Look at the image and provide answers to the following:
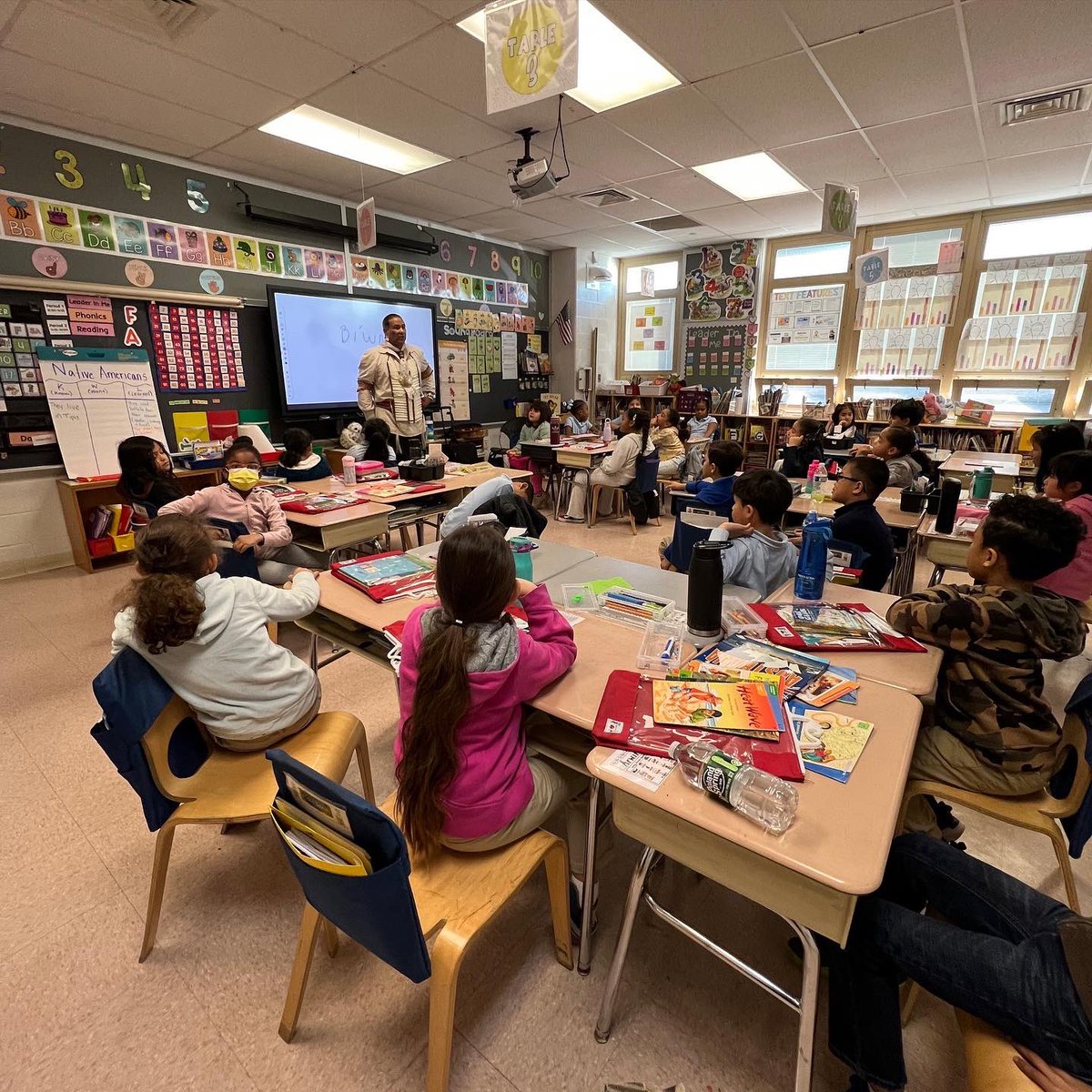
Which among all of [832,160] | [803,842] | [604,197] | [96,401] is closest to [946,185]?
[832,160]

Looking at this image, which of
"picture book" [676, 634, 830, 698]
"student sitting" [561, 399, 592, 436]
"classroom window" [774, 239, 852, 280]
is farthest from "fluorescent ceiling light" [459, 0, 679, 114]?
"classroom window" [774, 239, 852, 280]

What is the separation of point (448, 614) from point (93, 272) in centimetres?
479

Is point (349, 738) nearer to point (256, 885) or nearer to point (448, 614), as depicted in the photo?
point (256, 885)

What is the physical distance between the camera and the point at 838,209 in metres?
3.64

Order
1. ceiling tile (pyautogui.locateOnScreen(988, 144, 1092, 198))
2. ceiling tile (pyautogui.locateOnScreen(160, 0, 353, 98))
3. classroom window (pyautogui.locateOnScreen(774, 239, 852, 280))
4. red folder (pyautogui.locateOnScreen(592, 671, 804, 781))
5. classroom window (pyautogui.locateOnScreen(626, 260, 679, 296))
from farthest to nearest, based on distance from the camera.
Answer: classroom window (pyautogui.locateOnScreen(626, 260, 679, 296)) < classroom window (pyautogui.locateOnScreen(774, 239, 852, 280)) < ceiling tile (pyautogui.locateOnScreen(988, 144, 1092, 198)) < ceiling tile (pyautogui.locateOnScreen(160, 0, 353, 98)) < red folder (pyautogui.locateOnScreen(592, 671, 804, 781))

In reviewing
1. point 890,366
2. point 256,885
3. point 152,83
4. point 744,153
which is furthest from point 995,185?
point 256,885

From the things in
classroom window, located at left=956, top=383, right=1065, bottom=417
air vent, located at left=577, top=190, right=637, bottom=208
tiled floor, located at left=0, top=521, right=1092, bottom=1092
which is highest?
air vent, located at left=577, top=190, right=637, bottom=208

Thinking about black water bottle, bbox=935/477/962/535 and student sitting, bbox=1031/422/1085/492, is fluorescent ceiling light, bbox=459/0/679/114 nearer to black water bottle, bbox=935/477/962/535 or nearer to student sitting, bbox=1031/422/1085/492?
black water bottle, bbox=935/477/962/535

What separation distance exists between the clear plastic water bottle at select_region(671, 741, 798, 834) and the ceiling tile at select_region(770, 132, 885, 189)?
4.69m

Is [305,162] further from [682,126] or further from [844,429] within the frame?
[844,429]

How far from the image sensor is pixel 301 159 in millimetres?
4551

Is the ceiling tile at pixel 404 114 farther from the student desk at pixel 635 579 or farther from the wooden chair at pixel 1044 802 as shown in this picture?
the wooden chair at pixel 1044 802

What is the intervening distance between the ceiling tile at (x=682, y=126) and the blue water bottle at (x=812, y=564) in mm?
3061

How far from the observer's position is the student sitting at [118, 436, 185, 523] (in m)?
3.02
